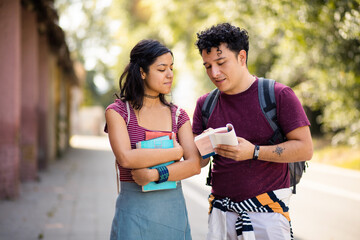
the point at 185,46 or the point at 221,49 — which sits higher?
the point at 185,46

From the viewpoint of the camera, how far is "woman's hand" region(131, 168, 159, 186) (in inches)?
99.6

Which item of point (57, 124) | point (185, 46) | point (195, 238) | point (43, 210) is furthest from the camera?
point (185, 46)

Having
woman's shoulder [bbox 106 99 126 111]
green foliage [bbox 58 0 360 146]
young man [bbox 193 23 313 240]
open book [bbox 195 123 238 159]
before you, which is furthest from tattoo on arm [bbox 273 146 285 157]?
green foliage [bbox 58 0 360 146]

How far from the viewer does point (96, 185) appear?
10.2 metres

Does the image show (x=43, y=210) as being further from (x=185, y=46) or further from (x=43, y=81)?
(x=185, y=46)

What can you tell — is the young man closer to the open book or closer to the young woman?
the open book

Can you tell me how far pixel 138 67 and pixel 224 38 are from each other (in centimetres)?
59

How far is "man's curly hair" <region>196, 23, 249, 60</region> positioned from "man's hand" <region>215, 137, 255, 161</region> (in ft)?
2.06

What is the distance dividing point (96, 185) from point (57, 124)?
20.1 feet

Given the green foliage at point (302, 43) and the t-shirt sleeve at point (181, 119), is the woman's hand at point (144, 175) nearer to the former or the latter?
the t-shirt sleeve at point (181, 119)

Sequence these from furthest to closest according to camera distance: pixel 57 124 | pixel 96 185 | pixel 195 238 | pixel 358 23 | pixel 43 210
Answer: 1. pixel 57 124
2. pixel 96 185
3. pixel 358 23
4. pixel 43 210
5. pixel 195 238

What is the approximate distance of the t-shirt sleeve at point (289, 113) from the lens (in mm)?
2625

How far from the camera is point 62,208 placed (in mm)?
7496

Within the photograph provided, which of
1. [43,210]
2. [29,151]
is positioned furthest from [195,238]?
[29,151]
